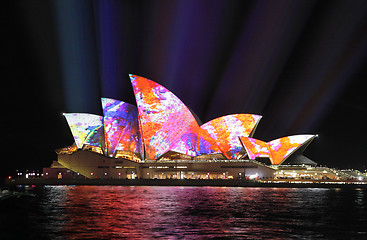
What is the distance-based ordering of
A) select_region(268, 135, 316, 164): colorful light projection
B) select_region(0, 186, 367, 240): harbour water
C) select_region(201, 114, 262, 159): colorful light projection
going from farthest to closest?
select_region(268, 135, 316, 164): colorful light projection < select_region(201, 114, 262, 159): colorful light projection < select_region(0, 186, 367, 240): harbour water

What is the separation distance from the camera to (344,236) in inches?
723

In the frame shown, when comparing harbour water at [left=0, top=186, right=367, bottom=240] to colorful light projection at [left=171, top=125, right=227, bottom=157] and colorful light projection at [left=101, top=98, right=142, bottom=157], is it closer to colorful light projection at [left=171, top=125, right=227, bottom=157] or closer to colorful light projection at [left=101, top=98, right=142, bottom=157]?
colorful light projection at [left=171, top=125, right=227, bottom=157]

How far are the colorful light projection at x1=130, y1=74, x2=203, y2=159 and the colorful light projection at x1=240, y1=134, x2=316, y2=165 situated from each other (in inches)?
359

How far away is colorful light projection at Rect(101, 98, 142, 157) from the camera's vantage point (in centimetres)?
6175

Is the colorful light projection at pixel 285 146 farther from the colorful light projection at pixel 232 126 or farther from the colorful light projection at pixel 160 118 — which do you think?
the colorful light projection at pixel 160 118

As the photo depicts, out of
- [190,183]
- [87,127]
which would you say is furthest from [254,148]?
[87,127]

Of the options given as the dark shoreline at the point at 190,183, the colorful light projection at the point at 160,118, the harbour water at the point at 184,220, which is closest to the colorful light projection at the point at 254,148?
the dark shoreline at the point at 190,183

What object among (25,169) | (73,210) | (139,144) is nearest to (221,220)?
(73,210)

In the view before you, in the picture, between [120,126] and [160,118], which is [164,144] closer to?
[160,118]

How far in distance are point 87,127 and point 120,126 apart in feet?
18.0

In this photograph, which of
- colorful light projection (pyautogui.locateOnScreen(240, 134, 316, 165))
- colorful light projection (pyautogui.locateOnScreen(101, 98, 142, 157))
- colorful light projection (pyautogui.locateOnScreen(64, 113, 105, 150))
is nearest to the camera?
colorful light projection (pyautogui.locateOnScreen(101, 98, 142, 157))

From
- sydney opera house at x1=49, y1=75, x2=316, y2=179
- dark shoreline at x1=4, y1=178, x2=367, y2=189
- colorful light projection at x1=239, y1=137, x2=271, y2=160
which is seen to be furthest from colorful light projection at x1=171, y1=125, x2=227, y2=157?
dark shoreline at x1=4, y1=178, x2=367, y2=189

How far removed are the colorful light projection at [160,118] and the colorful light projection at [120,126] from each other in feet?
9.27

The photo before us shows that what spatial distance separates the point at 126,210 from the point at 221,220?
690 cm
